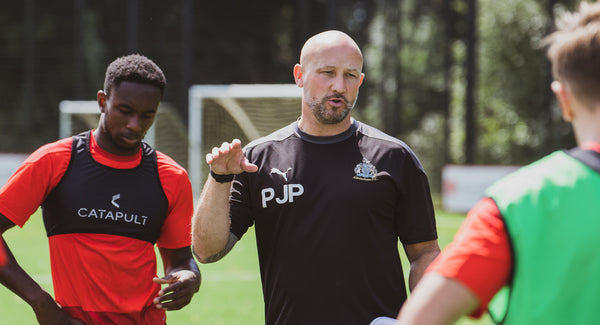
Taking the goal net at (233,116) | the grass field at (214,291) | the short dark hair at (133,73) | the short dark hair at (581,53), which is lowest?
the grass field at (214,291)

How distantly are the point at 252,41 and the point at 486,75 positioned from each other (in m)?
9.88

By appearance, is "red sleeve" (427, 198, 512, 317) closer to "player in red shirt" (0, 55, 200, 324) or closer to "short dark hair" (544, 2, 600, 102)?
"short dark hair" (544, 2, 600, 102)

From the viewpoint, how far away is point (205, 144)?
18.8m

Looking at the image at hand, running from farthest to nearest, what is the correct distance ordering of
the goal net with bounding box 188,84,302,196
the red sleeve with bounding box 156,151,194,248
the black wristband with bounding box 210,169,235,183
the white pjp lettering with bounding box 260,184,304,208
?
the goal net with bounding box 188,84,302,196
the red sleeve with bounding box 156,151,194,248
the white pjp lettering with bounding box 260,184,304,208
the black wristband with bounding box 210,169,235,183

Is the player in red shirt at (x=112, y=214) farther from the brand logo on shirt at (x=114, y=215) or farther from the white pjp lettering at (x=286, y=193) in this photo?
the white pjp lettering at (x=286, y=193)

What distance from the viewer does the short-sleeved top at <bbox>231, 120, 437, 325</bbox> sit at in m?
3.31

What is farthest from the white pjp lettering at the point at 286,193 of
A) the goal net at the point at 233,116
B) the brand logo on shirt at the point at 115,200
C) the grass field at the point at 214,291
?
the goal net at the point at 233,116

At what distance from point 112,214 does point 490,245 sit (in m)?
2.34

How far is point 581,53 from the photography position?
181cm

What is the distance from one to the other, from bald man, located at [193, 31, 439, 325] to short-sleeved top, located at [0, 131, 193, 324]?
460 mm

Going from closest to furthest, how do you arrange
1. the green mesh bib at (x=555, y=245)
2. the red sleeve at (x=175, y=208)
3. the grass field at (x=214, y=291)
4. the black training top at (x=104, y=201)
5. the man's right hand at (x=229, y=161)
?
the green mesh bib at (x=555, y=245) < the man's right hand at (x=229, y=161) < the black training top at (x=104, y=201) < the red sleeve at (x=175, y=208) < the grass field at (x=214, y=291)

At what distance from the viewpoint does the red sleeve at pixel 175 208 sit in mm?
3883

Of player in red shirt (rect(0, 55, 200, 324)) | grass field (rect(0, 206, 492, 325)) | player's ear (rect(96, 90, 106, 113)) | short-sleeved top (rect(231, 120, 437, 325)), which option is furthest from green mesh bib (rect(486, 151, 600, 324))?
grass field (rect(0, 206, 492, 325))

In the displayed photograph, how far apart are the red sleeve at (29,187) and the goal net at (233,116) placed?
14.5m
